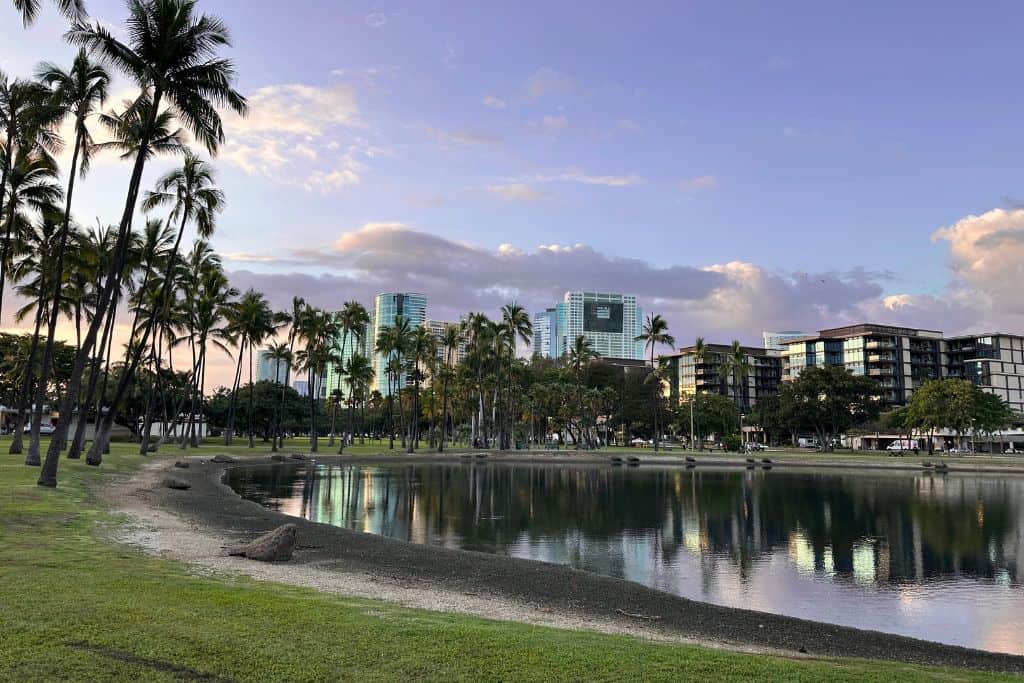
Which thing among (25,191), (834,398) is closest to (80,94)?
(25,191)

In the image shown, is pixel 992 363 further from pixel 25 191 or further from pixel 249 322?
pixel 25 191

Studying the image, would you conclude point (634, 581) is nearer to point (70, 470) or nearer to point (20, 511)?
point (20, 511)

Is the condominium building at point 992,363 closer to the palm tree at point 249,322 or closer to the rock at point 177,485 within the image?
the palm tree at point 249,322

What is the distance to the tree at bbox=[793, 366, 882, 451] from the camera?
124875 mm

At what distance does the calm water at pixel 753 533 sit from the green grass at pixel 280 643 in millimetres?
8182

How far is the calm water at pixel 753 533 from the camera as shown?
1830 centimetres

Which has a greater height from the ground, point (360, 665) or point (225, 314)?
point (225, 314)

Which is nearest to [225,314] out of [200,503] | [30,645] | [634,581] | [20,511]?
[200,503]

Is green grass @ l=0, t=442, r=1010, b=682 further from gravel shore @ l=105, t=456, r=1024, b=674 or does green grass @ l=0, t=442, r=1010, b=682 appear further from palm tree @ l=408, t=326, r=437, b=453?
palm tree @ l=408, t=326, r=437, b=453

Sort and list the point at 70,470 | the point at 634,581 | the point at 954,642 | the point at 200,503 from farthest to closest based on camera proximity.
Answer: the point at 70,470 → the point at 200,503 → the point at 634,581 → the point at 954,642

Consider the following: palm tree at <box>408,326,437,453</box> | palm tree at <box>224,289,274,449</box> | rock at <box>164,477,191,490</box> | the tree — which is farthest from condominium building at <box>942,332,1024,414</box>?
rock at <box>164,477,191,490</box>

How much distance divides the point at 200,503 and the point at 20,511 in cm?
1107

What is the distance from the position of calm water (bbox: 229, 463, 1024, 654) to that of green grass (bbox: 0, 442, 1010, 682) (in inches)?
322

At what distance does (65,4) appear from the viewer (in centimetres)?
2009
